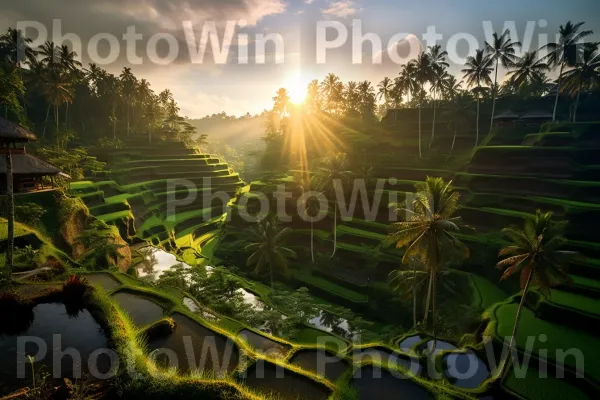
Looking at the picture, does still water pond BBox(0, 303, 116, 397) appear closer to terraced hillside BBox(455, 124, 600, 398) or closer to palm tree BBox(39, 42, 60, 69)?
terraced hillside BBox(455, 124, 600, 398)

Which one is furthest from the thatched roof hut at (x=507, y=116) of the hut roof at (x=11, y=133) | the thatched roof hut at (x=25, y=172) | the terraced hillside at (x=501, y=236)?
the thatched roof hut at (x=25, y=172)

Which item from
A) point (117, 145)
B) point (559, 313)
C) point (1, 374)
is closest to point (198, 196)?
point (117, 145)

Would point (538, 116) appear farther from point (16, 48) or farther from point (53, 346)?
point (16, 48)

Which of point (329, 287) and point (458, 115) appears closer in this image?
point (329, 287)

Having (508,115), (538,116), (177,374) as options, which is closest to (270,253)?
(177,374)

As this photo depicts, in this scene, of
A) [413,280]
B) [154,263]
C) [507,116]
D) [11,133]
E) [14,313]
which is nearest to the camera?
[14,313]

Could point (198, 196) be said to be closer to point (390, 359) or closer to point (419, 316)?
point (419, 316)

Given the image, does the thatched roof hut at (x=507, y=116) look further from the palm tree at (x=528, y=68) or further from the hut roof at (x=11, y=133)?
the hut roof at (x=11, y=133)
